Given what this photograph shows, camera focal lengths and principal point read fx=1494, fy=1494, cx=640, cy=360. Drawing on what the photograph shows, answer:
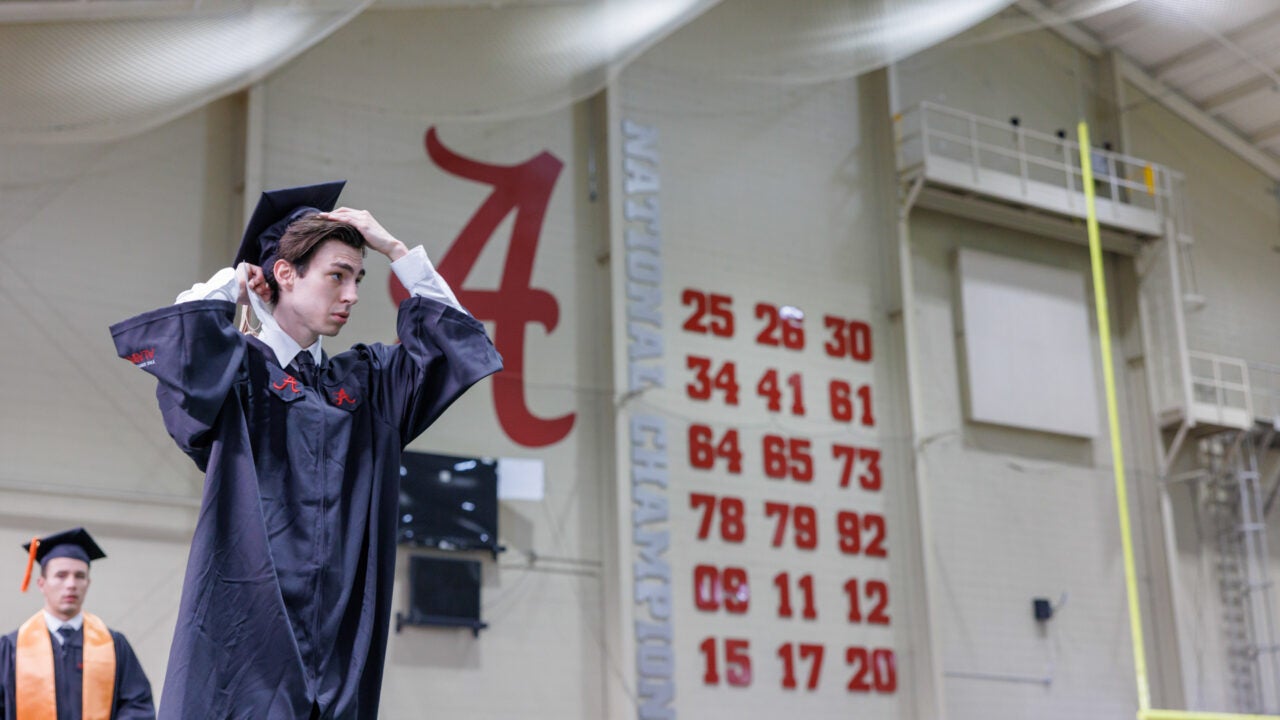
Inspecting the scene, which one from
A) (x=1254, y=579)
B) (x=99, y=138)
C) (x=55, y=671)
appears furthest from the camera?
(x=1254, y=579)

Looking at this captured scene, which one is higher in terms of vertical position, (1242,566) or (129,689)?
(1242,566)

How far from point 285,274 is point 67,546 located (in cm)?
407

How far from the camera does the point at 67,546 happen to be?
621 centimetres

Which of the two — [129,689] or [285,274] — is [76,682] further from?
[285,274]

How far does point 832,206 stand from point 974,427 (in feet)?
8.62

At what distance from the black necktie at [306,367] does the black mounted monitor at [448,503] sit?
27.9 feet

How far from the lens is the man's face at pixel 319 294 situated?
8.62 feet

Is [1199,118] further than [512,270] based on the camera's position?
Yes

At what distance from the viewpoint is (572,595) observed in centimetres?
1195

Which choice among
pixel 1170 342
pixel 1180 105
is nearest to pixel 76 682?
pixel 1170 342

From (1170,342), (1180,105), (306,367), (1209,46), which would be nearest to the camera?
(306,367)

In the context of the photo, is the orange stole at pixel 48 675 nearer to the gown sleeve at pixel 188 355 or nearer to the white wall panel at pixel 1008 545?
the gown sleeve at pixel 188 355

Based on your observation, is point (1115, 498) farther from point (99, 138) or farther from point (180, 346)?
point (180, 346)

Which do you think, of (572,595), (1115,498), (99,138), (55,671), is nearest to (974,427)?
(1115,498)
